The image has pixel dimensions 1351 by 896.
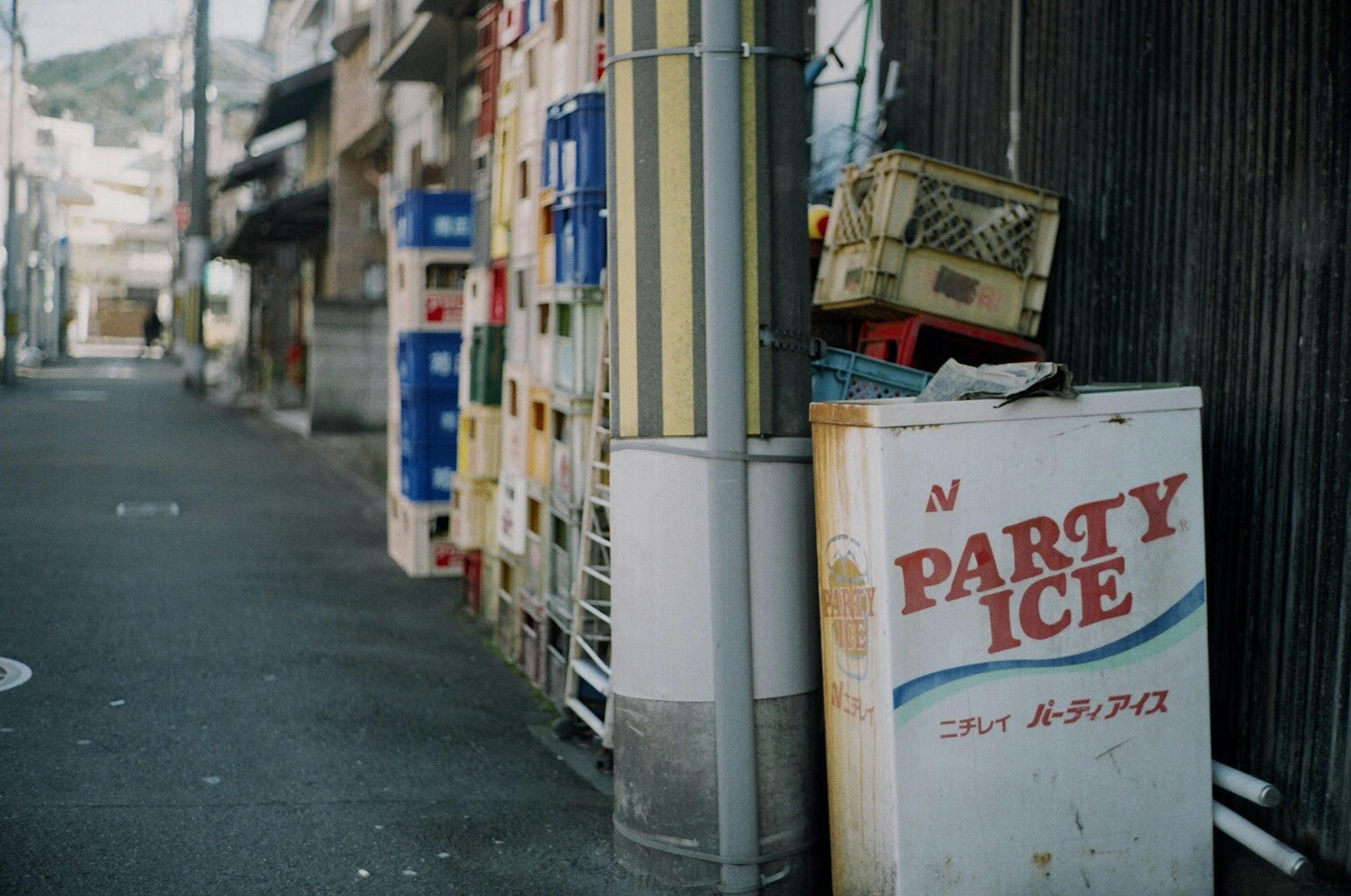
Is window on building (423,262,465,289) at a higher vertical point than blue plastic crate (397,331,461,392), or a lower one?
higher

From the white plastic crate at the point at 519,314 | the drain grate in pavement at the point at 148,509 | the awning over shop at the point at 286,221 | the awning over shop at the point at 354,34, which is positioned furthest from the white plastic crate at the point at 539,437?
the awning over shop at the point at 286,221

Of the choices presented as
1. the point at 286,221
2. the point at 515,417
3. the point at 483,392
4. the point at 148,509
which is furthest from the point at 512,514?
the point at 286,221

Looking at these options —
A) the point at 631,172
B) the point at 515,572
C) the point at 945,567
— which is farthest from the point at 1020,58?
the point at 515,572

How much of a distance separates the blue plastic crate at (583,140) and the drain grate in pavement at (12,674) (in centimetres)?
356

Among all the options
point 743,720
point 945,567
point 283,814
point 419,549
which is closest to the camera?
point 945,567

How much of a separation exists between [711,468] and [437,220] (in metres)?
6.30

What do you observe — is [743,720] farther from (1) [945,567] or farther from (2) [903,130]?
(2) [903,130]

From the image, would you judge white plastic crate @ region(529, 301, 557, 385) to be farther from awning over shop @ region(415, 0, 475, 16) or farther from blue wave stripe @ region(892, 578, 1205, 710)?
awning over shop @ region(415, 0, 475, 16)

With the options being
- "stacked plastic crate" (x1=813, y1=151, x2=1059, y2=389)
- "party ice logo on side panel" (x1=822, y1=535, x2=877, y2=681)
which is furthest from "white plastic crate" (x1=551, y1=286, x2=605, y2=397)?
"party ice logo on side panel" (x1=822, y1=535, x2=877, y2=681)

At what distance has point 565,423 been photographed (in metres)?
7.04

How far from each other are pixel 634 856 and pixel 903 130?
4578mm

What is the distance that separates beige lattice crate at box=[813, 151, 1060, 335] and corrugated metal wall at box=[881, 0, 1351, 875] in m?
0.22

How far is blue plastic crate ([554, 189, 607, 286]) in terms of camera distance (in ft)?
21.8

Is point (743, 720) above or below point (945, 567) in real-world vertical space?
below
